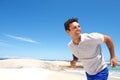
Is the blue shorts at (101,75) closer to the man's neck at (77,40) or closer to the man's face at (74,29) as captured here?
the man's neck at (77,40)

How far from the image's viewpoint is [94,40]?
4.09 meters

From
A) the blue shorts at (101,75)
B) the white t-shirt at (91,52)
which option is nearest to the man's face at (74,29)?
the white t-shirt at (91,52)

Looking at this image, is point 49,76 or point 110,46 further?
point 49,76

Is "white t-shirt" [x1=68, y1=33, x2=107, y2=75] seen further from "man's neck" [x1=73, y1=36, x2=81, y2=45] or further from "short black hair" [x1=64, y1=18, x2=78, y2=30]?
"short black hair" [x1=64, y1=18, x2=78, y2=30]

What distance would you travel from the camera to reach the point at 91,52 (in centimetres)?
413

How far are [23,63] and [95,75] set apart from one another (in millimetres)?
19197

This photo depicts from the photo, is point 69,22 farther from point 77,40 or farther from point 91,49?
point 91,49

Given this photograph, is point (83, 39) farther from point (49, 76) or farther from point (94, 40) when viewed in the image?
point (49, 76)

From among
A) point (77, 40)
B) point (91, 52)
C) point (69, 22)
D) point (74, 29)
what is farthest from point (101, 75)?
point (69, 22)

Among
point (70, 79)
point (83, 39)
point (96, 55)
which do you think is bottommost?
point (70, 79)

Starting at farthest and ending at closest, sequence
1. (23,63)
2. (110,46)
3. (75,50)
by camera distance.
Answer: (23,63) < (75,50) < (110,46)

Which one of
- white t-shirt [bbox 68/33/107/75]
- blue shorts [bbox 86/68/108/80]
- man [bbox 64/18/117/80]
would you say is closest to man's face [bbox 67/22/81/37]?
man [bbox 64/18/117/80]

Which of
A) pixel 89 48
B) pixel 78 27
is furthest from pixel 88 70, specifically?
pixel 78 27

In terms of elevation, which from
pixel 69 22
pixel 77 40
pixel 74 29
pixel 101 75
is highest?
pixel 69 22
